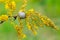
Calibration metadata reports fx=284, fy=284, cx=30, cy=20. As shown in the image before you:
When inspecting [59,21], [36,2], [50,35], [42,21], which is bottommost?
[42,21]

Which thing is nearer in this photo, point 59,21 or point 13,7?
point 13,7

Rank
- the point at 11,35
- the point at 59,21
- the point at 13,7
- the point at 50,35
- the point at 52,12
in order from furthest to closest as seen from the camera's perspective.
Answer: the point at 52,12 < the point at 59,21 < the point at 50,35 < the point at 11,35 < the point at 13,7

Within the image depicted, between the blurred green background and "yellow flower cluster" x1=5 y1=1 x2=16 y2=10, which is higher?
the blurred green background

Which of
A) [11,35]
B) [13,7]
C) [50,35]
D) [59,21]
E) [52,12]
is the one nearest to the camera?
[13,7]

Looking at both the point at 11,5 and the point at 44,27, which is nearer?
the point at 11,5

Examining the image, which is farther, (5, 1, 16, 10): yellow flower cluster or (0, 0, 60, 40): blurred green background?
(0, 0, 60, 40): blurred green background

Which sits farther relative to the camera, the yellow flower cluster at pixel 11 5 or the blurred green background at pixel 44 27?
the blurred green background at pixel 44 27

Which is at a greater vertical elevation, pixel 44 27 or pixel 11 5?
pixel 44 27

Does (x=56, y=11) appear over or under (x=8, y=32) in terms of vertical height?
over

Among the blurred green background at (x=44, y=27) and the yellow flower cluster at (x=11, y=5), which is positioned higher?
the blurred green background at (x=44, y=27)

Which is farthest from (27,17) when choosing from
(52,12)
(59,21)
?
(52,12)

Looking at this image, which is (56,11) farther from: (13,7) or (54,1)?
(13,7)
